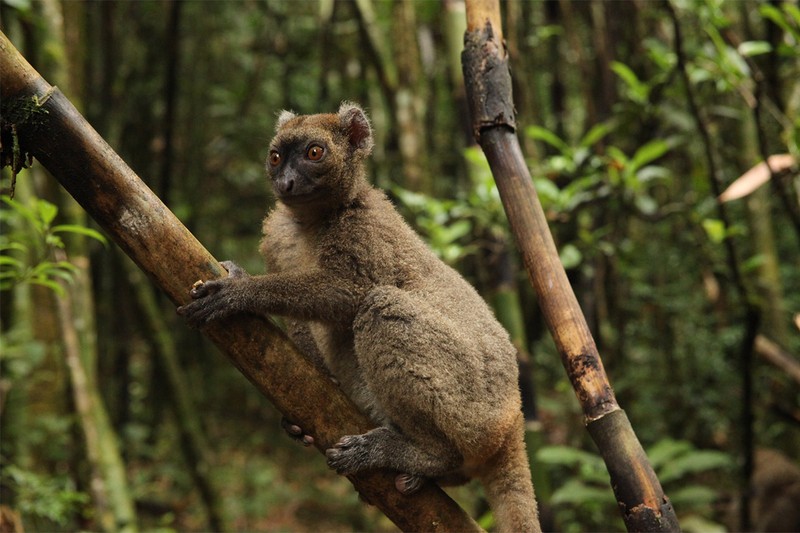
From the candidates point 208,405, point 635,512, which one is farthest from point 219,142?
point 635,512

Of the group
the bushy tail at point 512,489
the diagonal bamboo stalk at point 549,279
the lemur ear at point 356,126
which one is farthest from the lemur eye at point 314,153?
the bushy tail at point 512,489

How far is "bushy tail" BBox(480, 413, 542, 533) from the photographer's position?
361cm

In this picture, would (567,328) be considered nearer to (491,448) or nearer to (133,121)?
(491,448)

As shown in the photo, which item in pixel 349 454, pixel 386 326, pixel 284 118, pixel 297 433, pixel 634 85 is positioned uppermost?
pixel 634 85

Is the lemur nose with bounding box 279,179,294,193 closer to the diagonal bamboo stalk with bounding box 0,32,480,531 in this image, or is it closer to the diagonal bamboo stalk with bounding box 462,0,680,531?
the diagonal bamboo stalk with bounding box 0,32,480,531

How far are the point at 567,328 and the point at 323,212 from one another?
1988 millimetres

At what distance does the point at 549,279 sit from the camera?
3000 millimetres

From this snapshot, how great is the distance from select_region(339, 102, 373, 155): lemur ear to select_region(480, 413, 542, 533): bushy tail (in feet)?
6.37

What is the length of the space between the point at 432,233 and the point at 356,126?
1.33 m

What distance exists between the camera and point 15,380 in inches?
233

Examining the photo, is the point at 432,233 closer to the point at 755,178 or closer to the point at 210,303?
the point at 755,178

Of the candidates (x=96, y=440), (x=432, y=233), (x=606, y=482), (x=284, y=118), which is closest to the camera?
(x=284, y=118)

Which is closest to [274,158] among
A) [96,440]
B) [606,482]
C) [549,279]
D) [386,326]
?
[386,326]

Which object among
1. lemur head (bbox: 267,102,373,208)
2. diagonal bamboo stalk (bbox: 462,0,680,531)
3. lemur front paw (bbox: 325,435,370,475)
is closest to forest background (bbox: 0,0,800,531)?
lemur head (bbox: 267,102,373,208)
